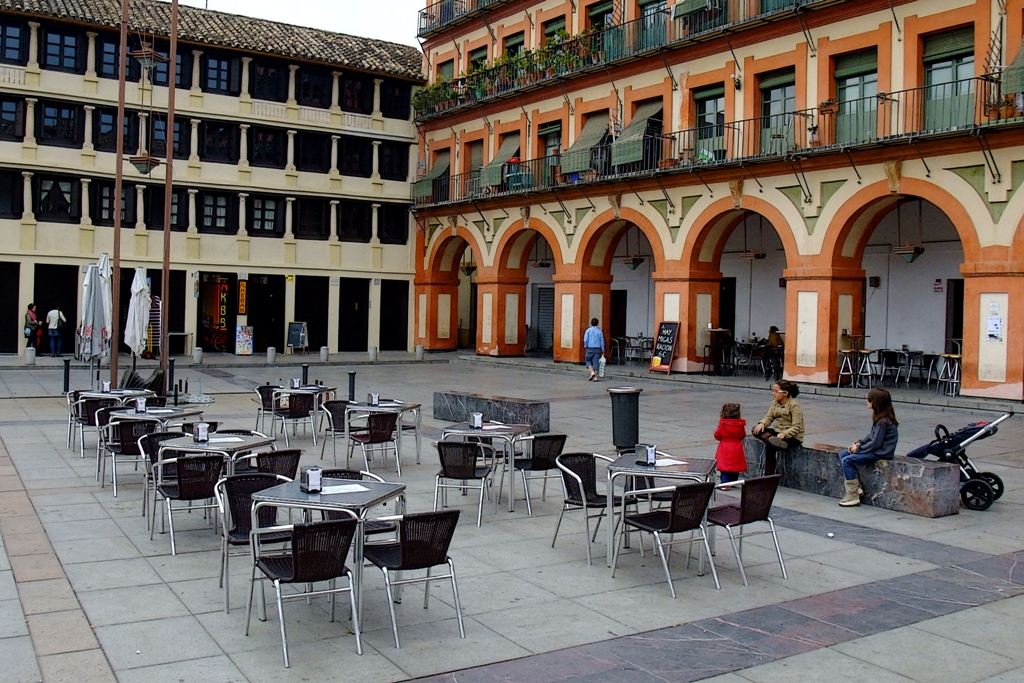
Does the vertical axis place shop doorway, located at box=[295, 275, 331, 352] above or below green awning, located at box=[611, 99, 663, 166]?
below

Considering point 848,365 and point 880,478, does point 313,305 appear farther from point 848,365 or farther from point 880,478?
point 880,478

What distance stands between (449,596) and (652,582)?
5.28ft

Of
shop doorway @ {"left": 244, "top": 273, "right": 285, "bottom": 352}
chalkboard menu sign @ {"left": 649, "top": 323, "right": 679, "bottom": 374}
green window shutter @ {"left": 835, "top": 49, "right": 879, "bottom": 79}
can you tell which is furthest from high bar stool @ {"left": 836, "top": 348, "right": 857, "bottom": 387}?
shop doorway @ {"left": 244, "top": 273, "right": 285, "bottom": 352}

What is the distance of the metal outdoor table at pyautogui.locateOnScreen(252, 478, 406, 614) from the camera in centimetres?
633

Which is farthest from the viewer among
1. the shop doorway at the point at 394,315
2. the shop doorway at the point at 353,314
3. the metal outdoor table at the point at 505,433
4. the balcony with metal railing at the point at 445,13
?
the shop doorway at the point at 394,315

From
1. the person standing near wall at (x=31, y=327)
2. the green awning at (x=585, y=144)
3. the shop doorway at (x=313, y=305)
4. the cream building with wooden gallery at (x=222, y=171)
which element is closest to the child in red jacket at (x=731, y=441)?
the green awning at (x=585, y=144)

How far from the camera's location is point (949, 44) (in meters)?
20.0

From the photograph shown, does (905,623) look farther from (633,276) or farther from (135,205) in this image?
(135,205)

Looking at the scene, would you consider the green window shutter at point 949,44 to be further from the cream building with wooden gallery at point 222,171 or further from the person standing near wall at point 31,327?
the person standing near wall at point 31,327

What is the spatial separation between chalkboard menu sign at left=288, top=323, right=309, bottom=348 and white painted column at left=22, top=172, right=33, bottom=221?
30.3ft

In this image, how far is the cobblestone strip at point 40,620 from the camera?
537 cm

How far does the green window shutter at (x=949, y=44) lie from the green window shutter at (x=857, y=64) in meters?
1.18

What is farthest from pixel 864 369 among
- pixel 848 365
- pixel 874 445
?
pixel 874 445

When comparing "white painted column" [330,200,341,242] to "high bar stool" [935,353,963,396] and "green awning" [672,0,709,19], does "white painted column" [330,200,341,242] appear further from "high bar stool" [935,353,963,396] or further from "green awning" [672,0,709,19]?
"high bar stool" [935,353,963,396]
